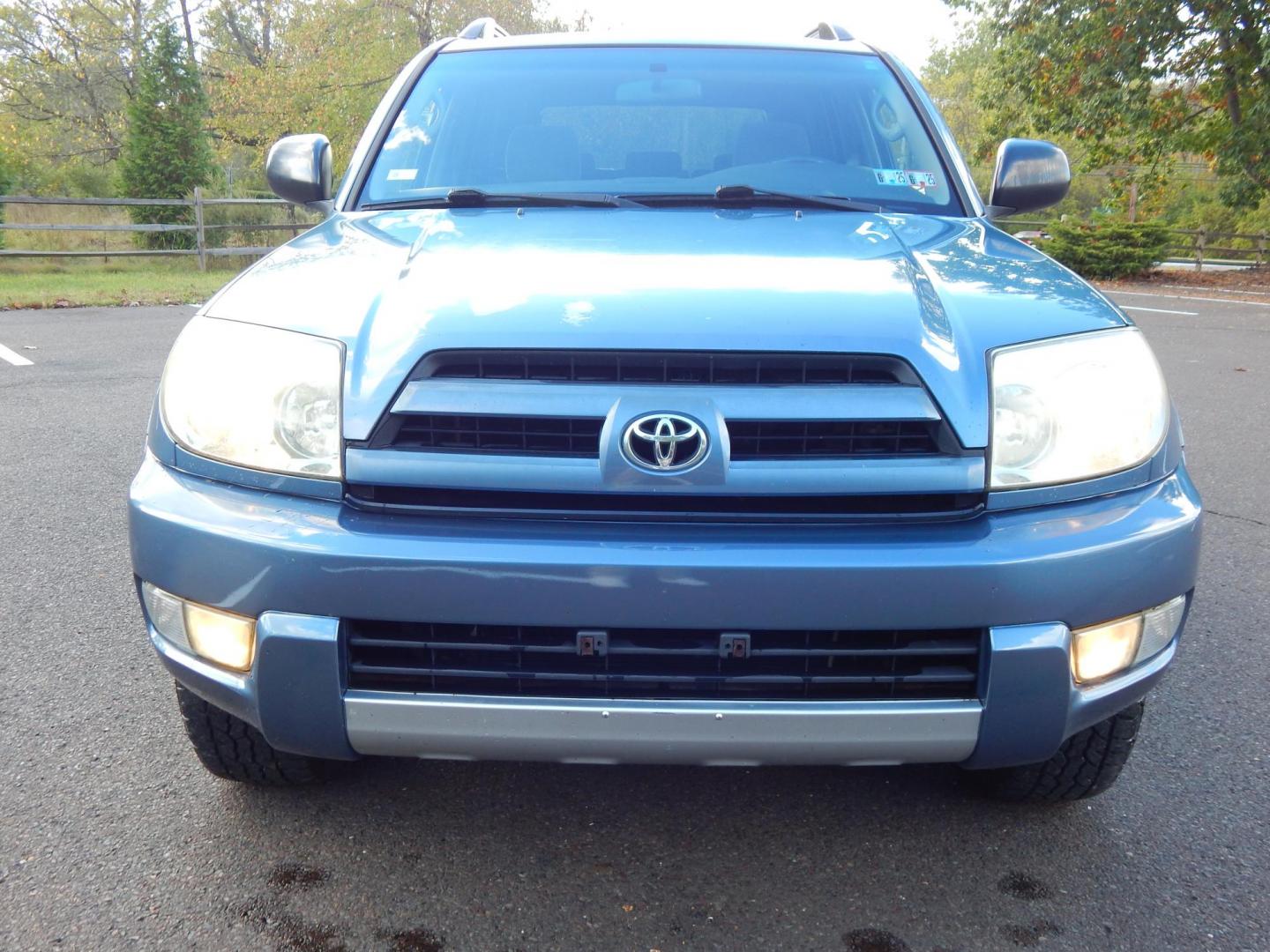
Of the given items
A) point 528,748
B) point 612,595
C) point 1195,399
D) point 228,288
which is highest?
point 228,288

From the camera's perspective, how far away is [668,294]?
2.03 metres

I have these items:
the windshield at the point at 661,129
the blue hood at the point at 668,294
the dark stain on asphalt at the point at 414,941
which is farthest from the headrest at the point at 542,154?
the dark stain on asphalt at the point at 414,941

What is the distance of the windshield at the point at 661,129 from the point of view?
295 cm

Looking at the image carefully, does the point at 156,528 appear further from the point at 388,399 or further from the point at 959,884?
the point at 959,884

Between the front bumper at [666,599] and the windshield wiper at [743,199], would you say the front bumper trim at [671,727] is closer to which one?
the front bumper at [666,599]

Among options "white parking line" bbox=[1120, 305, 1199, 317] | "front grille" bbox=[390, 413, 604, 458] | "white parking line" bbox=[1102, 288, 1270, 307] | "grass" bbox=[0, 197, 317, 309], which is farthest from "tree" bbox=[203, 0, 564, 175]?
"front grille" bbox=[390, 413, 604, 458]

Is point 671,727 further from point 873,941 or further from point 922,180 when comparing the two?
point 922,180

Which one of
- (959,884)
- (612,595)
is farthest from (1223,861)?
Answer: (612,595)

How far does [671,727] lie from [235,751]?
960mm

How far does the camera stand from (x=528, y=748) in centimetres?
184

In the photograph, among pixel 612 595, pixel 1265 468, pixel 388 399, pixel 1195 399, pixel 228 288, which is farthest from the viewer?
pixel 1195 399

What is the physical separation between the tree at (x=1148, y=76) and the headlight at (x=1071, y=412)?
18539 mm

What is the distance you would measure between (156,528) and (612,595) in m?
0.79

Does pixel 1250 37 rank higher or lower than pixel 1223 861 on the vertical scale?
higher
